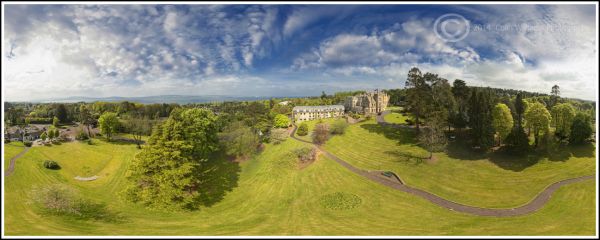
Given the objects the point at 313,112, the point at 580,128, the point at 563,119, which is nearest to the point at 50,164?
the point at 313,112

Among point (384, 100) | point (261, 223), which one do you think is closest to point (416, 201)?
point (261, 223)

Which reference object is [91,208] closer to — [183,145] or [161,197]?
[161,197]

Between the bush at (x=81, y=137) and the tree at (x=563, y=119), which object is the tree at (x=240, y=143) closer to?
the bush at (x=81, y=137)

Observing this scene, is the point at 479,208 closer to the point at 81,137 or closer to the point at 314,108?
the point at 314,108

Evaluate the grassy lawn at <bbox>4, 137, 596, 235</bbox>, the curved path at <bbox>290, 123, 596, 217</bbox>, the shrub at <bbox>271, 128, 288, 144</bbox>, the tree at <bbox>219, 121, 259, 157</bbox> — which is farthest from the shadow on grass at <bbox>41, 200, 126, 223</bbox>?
the shrub at <bbox>271, 128, 288, 144</bbox>

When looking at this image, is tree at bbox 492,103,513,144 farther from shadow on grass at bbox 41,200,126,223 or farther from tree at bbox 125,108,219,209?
shadow on grass at bbox 41,200,126,223

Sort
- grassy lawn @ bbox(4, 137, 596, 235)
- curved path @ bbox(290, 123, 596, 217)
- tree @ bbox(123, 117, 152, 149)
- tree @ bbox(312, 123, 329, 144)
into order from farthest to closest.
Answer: tree @ bbox(123, 117, 152, 149)
tree @ bbox(312, 123, 329, 144)
curved path @ bbox(290, 123, 596, 217)
grassy lawn @ bbox(4, 137, 596, 235)
